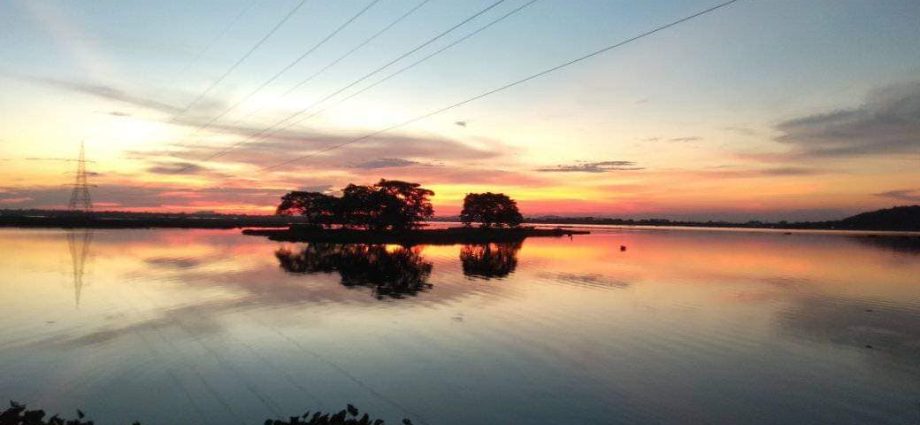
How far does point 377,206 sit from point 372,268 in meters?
66.8

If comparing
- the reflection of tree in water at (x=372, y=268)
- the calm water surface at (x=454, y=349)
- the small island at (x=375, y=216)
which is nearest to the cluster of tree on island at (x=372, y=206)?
the small island at (x=375, y=216)

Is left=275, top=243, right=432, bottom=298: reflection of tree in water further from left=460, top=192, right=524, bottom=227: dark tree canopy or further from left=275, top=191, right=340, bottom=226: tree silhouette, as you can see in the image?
left=460, top=192, right=524, bottom=227: dark tree canopy

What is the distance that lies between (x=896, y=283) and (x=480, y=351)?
2067 inches

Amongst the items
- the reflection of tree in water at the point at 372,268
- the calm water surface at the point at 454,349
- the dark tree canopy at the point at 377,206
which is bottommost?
the calm water surface at the point at 454,349

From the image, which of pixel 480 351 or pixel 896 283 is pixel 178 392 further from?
pixel 896 283

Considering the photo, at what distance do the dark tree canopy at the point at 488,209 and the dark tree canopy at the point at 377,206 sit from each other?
27354 millimetres

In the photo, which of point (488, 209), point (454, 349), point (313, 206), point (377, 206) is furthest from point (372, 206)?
point (454, 349)

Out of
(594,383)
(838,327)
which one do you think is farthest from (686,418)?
(838,327)

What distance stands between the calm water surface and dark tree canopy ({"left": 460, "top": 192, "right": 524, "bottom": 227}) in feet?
373

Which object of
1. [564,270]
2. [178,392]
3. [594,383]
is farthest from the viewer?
[564,270]

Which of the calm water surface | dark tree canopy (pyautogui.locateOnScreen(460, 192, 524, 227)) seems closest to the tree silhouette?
dark tree canopy (pyautogui.locateOnScreen(460, 192, 524, 227))

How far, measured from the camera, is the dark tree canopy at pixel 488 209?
15975 cm

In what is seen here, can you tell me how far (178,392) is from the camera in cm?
1650

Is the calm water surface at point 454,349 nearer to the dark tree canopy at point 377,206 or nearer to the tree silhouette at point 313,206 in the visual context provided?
the dark tree canopy at point 377,206
